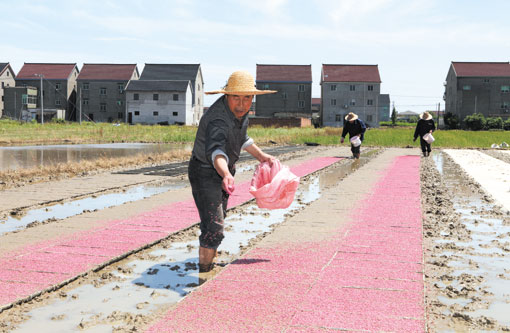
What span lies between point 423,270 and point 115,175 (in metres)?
9.07

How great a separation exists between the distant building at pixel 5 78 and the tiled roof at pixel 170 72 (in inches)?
744

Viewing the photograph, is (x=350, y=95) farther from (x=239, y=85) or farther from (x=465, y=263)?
(x=239, y=85)

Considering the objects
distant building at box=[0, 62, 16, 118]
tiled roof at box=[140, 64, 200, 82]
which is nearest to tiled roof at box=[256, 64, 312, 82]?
tiled roof at box=[140, 64, 200, 82]

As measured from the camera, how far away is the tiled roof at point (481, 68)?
68.3 m

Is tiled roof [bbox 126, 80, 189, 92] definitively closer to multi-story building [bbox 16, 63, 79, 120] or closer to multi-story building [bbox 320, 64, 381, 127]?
multi-story building [bbox 16, 63, 79, 120]

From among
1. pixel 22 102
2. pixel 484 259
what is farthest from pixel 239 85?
pixel 22 102

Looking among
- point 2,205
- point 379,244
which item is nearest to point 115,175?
point 2,205

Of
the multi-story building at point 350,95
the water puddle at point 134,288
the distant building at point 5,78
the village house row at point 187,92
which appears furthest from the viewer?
the distant building at point 5,78

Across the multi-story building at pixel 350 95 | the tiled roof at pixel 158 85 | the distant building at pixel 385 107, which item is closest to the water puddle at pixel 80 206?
the tiled roof at pixel 158 85

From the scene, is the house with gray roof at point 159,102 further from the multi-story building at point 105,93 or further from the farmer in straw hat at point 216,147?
the farmer in straw hat at point 216,147

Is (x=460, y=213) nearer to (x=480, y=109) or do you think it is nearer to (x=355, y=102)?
(x=355, y=102)

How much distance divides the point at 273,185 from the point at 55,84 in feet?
234

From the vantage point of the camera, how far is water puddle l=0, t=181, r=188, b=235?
673 cm

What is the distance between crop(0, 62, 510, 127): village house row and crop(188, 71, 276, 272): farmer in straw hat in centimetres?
5951
